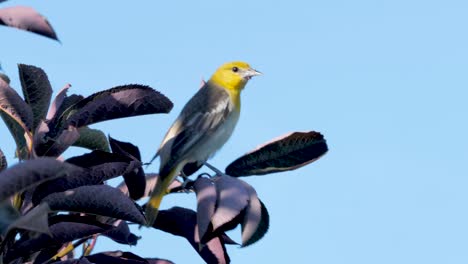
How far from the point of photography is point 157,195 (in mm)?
3539

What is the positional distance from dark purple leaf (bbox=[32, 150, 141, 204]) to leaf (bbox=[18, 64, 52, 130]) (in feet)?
1.18

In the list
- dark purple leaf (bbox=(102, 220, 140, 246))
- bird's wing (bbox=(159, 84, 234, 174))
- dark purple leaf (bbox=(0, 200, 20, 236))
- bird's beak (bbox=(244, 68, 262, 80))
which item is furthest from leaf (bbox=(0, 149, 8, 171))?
bird's beak (bbox=(244, 68, 262, 80))

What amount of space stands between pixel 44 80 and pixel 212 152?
2849 mm

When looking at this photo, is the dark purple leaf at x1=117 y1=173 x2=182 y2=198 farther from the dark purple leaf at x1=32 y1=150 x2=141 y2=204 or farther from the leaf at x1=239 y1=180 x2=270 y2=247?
the leaf at x1=239 y1=180 x2=270 y2=247

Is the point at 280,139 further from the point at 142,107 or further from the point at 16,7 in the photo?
the point at 16,7

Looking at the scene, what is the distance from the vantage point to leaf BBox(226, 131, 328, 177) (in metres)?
3.53

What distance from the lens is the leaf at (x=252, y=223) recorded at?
304 cm

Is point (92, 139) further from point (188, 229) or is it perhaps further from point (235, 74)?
point (235, 74)

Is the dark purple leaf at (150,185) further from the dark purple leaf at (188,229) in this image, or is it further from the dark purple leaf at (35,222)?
the dark purple leaf at (35,222)

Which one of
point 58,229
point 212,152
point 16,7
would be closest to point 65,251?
point 58,229

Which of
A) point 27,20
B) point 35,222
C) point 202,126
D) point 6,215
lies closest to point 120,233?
point 6,215

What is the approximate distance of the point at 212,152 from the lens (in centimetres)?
622

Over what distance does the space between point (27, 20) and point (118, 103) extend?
0.85 metres

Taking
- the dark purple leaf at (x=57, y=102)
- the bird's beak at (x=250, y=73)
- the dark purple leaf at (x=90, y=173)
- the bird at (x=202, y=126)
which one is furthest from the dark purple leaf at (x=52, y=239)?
the bird's beak at (x=250, y=73)
